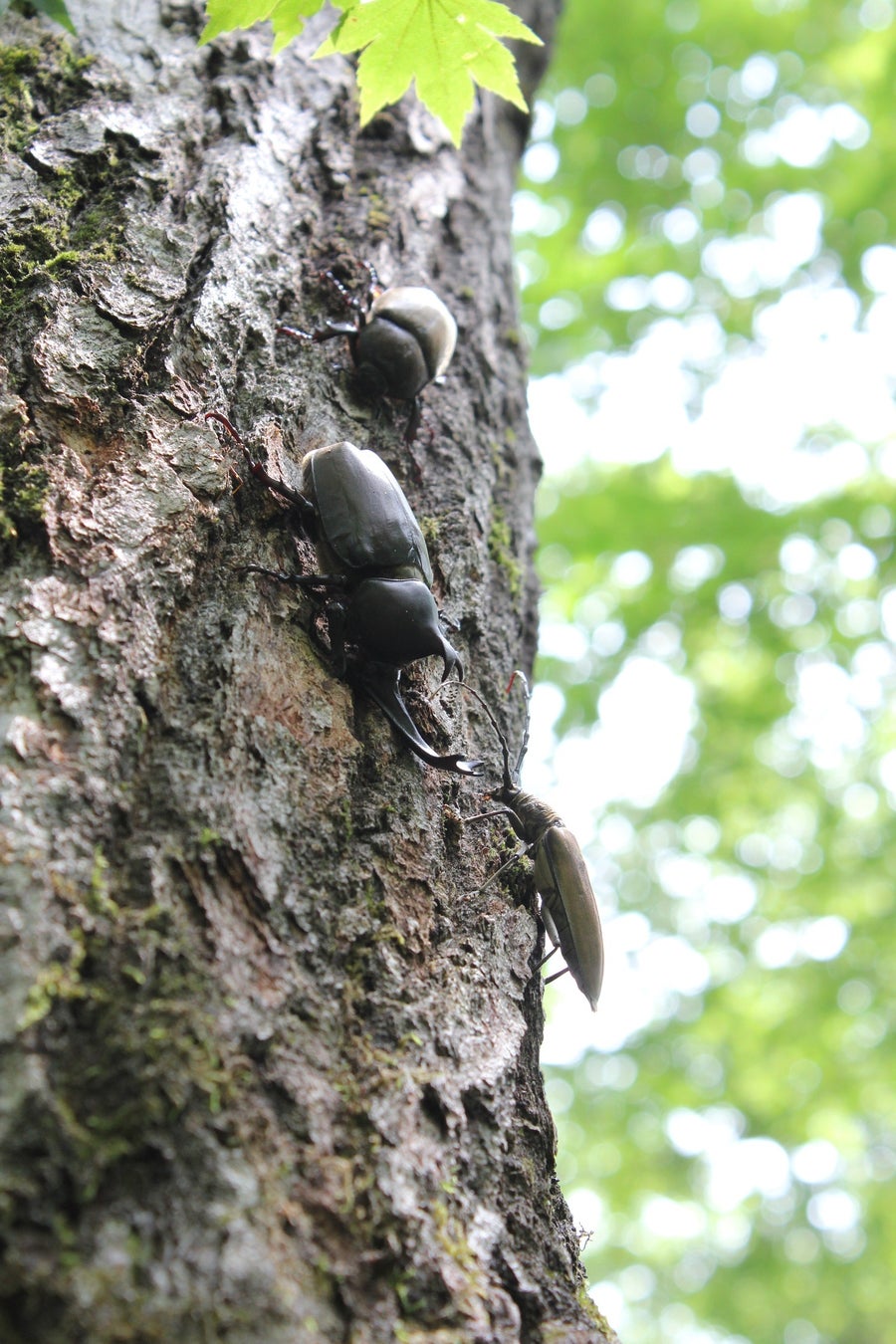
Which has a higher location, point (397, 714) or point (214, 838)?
point (397, 714)

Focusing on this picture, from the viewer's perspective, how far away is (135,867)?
4.04 feet

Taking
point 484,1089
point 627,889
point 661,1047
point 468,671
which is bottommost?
point 484,1089

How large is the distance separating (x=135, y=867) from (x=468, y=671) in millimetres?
996

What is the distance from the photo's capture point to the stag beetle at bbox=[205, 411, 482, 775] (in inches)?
69.5

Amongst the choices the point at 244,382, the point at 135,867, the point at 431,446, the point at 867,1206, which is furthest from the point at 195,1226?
the point at 867,1206

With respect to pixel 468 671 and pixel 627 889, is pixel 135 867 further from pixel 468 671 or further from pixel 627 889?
pixel 627 889

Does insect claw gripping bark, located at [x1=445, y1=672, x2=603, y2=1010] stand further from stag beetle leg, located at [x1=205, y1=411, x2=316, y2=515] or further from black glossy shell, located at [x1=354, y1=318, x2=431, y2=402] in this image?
black glossy shell, located at [x1=354, y1=318, x2=431, y2=402]

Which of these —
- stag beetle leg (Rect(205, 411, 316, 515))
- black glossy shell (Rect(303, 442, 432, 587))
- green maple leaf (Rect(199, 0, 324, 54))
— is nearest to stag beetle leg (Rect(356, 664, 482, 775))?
black glossy shell (Rect(303, 442, 432, 587))

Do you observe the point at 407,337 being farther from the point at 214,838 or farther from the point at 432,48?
the point at 214,838

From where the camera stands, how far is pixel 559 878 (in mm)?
2186

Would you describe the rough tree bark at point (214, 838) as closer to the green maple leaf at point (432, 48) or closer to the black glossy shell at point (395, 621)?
the black glossy shell at point (395, 621)

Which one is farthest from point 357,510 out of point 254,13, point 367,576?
point 254,13

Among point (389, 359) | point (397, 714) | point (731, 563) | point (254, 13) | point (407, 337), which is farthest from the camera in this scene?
point (731, 563)

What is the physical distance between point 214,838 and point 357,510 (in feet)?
2.50
